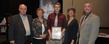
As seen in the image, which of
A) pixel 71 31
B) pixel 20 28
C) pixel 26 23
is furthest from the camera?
pixel 71 31

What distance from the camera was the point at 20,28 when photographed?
5625mm

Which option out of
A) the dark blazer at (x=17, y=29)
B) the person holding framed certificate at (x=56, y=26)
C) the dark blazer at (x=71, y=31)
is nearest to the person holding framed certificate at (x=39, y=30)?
the person holding framed certificate at (x=56, y=26)

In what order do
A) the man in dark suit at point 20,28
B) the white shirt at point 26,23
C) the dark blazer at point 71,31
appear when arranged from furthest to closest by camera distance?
the dark blazer at point 71,31 → the white shirt at point 26,23 → the man in dark suit at point 20,28

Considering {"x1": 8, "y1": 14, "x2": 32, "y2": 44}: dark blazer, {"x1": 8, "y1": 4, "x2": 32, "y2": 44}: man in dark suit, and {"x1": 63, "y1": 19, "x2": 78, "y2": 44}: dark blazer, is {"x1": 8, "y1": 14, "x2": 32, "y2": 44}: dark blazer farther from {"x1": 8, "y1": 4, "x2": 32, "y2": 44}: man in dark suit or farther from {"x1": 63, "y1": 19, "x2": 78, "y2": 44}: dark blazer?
{"x1": 63, "y1": 19, "x2": 78, "y2": 44}: dark blazer

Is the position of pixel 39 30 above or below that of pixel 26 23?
below

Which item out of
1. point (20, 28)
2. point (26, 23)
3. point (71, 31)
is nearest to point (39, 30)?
point (26, 23)

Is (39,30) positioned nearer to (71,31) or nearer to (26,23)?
(26,23)

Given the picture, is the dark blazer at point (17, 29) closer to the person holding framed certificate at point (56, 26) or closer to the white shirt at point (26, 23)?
the white shirt at point (26, 23)

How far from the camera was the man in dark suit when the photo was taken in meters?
5.59

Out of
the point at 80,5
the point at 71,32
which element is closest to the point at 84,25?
the point at 71,32

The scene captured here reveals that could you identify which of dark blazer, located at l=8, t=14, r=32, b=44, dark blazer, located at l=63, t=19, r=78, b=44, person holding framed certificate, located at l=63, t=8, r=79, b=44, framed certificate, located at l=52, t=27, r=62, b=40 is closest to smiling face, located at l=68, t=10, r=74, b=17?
person holding framed certificate, located at l=63, t=8, r=79, b=44

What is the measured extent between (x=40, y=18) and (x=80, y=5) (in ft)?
8.50

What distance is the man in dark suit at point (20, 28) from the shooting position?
559 cm

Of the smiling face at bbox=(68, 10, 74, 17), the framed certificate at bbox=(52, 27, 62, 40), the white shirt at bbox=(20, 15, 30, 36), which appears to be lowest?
the framed certificate at bbox=(52, 27, 62, 40)
